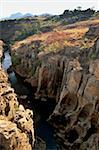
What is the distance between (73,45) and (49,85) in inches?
502

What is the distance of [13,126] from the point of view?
136 feet

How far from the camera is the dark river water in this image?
2447 inches

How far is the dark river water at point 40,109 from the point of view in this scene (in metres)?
62.2

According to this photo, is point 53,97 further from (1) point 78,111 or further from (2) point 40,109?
(1) point 78,111

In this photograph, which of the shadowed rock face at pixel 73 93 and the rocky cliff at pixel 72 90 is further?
the rocky cliff at pixel 72 90

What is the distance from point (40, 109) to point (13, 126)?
111ft

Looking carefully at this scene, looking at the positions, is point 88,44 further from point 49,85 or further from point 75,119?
point 75,119

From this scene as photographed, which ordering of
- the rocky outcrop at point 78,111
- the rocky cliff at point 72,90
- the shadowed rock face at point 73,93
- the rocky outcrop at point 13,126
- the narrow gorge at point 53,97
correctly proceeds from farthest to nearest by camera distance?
1. the rocky cliff at point 72,90
2. the shadowed rock face at point 73,93
3. the rocky outcrop at point 78,111
4. the narrow gorge at point 53,97
5. the rocky outcrop at point 13,126

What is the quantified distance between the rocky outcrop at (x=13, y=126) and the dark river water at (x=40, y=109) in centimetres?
1150

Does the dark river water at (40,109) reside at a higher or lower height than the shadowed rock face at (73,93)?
lower

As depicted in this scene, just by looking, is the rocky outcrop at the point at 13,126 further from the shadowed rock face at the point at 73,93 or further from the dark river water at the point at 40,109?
the shadowed rock face at the point at 73,93

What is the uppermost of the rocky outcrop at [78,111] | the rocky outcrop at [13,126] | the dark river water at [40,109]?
the rocky outcrop at [13,126]

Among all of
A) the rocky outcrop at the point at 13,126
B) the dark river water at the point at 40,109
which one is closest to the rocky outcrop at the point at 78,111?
the dark river water at the point at 40,109

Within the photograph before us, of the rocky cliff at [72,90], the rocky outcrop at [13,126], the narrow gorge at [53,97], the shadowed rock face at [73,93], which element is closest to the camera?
the rocky outcrop at [13,126]
